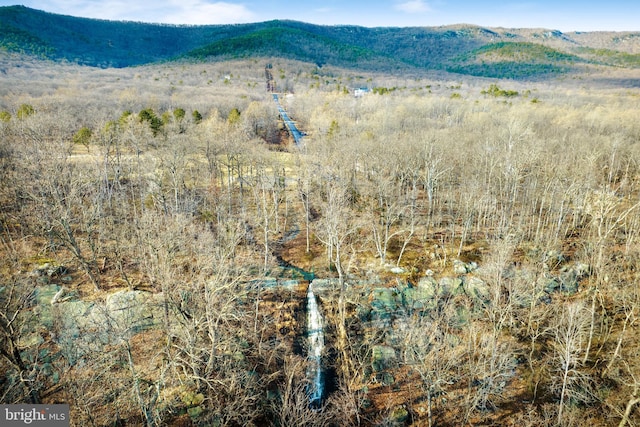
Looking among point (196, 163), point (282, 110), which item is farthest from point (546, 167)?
point (282, 110)

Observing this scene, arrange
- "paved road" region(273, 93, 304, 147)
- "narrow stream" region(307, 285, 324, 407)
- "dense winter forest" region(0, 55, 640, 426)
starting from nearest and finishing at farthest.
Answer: "dense winter forest" region(0, 55, 640, 426) < "narrow stream" region(307, 285, 324, 407) < "paved road" region(273, 93, 304, 147)

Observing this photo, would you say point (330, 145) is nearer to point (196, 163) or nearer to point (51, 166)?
point (196, 163)

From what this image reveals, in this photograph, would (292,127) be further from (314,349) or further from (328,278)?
(314,349)

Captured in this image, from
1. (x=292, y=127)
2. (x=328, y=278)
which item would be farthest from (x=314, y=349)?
(x=292, y=127)

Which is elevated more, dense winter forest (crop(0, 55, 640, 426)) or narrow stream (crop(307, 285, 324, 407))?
dense winter forest (crop(0, 55, 640, 426))

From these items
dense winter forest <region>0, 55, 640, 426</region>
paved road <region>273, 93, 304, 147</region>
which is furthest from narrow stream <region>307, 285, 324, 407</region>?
paved road <region>273, 93, 304, 147</region>

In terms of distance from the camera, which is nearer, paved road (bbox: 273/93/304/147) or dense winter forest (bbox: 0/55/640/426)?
dense winter forest (bbox: 0/55/640/426)

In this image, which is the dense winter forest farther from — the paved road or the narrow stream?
the paved road
